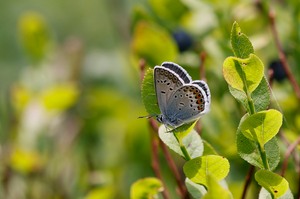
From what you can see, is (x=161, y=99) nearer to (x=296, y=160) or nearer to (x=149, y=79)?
(x=149, y=79)

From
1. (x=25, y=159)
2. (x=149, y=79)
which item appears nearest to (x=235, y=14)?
(x=25, y=159)

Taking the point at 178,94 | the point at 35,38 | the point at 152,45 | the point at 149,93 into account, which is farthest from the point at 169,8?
the point at 149,93

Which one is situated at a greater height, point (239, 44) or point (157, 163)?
point (239, 44)

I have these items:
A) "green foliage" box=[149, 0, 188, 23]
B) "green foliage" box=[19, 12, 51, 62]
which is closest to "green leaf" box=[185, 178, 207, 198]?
"green foliage" box=[149, 0, 188, 23]

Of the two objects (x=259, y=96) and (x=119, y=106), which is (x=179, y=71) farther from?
(x=119, y=106)

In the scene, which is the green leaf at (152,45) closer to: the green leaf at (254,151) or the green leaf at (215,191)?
the green leaf at (254,151)
